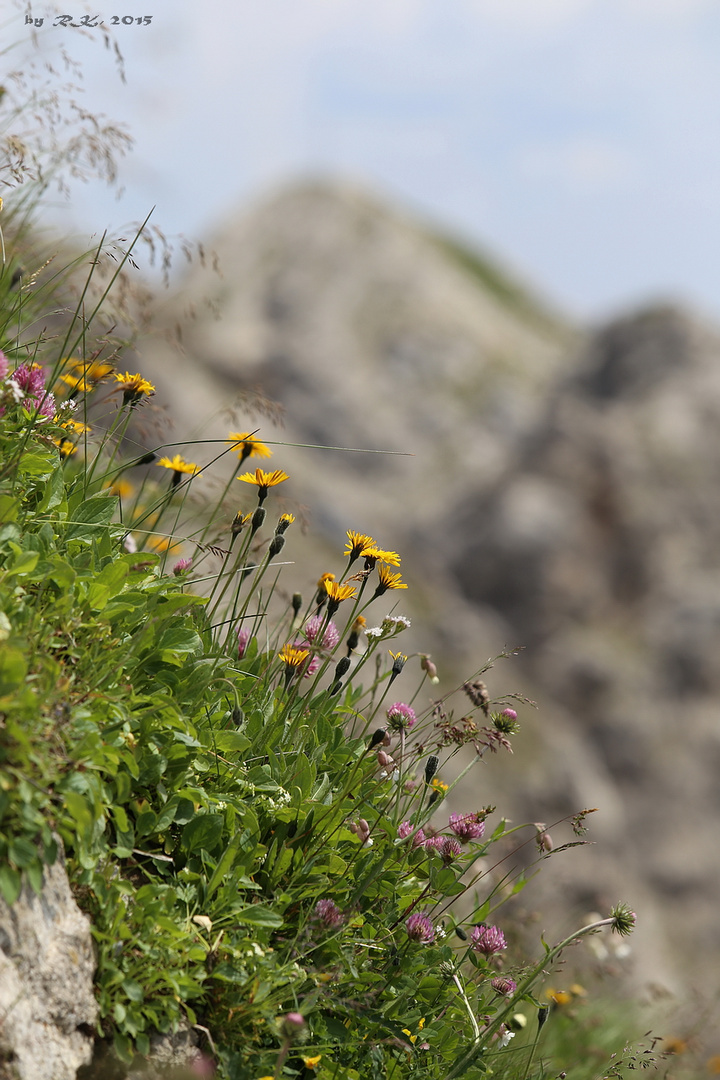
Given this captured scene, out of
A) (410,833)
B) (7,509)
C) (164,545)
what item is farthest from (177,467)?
(410,833)

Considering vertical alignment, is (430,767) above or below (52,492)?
below

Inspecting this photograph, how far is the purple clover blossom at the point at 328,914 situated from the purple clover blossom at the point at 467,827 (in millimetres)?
475

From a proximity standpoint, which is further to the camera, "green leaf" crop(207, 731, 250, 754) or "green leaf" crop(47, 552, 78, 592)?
"green leaf" crop(207, 731, 250, 754)

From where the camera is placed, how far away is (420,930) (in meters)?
2.42

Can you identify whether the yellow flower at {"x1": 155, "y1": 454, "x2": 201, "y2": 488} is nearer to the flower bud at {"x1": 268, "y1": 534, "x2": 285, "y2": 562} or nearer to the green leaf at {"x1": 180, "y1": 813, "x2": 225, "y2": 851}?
the flower bud at {"x1": 268, "y1": 534, "x2": 285, "y2": 562}

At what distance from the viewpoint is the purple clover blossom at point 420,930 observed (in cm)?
242

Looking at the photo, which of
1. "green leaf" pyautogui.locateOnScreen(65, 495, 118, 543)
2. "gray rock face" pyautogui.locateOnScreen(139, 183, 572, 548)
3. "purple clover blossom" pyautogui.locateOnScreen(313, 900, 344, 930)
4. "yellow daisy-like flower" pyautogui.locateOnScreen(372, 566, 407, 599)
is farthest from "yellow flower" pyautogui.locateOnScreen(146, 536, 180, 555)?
"gray rock face" pyautogui.locateOnScreen(139, 183, 572, 548)

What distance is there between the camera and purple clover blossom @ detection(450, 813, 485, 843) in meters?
2.62

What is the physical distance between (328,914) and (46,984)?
763 mm

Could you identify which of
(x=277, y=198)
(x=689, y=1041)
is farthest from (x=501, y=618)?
(x=277, y=198)

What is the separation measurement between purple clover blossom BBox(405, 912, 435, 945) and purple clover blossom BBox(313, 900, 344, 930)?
240mm

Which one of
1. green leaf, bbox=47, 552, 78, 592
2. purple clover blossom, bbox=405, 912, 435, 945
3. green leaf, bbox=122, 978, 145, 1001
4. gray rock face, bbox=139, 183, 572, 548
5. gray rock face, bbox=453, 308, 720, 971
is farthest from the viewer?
gray rock face, bbox=139, 183, 572, 548

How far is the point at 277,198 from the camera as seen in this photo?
212 feet

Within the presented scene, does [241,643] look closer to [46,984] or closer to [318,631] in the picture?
[318,631]
